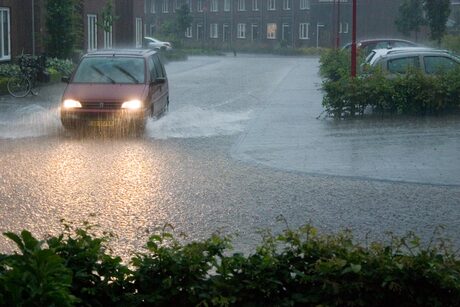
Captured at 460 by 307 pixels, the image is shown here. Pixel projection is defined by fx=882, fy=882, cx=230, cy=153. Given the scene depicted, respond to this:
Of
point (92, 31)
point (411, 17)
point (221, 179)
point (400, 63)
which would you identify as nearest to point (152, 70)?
point (221, 179)

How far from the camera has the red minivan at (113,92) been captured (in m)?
16.5

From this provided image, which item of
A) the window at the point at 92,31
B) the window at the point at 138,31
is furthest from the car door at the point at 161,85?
the window at the point at 138,31

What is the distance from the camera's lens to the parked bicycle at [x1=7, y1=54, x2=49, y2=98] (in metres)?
25.5

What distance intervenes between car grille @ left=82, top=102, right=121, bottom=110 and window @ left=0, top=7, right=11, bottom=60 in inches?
570

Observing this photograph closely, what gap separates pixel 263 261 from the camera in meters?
4.87

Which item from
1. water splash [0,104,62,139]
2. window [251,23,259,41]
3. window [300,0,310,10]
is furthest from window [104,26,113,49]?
window [251,23,259,41]

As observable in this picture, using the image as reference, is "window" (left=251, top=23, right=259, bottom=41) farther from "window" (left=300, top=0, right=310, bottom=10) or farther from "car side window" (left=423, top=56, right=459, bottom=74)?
"car side window" (left=423, top=56, right=459, bottom=74)

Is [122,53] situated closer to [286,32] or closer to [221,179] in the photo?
[221,179]

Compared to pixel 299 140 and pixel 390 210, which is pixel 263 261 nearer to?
pixel 390 210

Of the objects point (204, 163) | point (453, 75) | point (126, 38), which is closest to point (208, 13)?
point (126, 38)

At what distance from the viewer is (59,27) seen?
34.6 meters

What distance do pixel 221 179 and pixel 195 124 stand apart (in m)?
7.05

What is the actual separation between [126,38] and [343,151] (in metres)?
37.5

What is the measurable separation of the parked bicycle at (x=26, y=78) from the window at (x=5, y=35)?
1.74 metres
